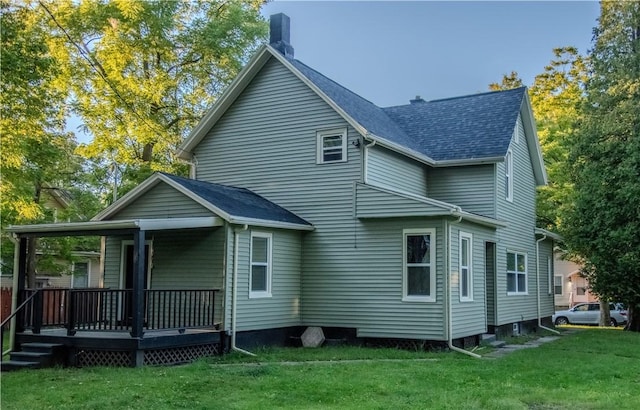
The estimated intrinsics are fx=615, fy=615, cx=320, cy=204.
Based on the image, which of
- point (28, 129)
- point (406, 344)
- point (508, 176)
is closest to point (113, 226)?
point (28, 129)

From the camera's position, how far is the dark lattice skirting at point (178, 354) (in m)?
11.4

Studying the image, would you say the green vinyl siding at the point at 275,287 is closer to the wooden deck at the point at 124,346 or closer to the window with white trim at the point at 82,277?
the wooden deck at the point at 124,346

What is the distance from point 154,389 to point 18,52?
866cm

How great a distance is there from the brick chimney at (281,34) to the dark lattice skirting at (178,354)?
864cm

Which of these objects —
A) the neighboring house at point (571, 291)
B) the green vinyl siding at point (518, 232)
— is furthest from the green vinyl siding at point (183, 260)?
the neighboring house at point (571, 291)

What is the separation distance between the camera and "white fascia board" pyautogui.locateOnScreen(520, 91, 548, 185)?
19156 mm

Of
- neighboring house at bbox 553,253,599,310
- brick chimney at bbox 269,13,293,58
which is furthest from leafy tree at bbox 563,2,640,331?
neighboring house at bbox 553,253,599,310

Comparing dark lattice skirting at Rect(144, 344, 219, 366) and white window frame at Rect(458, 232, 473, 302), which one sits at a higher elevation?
white window frame at Rect(458, 232, 473, 302)

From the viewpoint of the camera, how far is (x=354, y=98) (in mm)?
18172

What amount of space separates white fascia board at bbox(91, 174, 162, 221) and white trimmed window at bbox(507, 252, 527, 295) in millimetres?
10543

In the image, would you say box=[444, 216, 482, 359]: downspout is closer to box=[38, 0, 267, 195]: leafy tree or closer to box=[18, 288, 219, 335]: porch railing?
box=[18, 288, 219, 335]: porch railing

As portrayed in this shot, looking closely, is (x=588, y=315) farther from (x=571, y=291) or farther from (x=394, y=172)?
(x=394, y=172)

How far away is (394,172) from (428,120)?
429cm

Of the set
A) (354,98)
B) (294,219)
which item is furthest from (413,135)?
(294,219)
